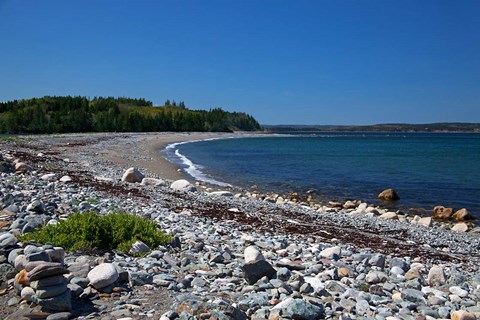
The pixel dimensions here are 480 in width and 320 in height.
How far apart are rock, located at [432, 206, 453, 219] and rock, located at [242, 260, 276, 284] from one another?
14.4 metres

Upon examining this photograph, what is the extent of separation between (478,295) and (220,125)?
163 metres

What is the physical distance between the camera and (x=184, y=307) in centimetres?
433

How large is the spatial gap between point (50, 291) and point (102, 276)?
723 millimetres

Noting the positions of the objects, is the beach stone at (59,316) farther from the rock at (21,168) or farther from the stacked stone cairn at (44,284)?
the rock at (21,168)

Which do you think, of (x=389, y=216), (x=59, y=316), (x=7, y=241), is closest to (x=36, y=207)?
(x=7, y=241)

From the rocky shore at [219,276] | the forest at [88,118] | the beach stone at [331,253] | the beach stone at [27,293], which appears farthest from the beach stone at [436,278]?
the forest at [88,118]

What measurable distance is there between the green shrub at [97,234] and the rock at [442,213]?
47.7 ft

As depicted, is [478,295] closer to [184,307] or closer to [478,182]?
[184,307]

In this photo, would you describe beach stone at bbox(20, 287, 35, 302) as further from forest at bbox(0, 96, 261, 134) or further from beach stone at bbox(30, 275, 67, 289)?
forest at bbox(0, 96, 261, 134)

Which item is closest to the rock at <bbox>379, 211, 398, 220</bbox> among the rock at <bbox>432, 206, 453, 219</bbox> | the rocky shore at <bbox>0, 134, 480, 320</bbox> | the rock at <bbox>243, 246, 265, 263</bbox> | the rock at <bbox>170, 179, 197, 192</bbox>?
the rock at <bbox>432, 206, 453, 219</bbox>

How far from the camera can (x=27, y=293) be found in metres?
4.32

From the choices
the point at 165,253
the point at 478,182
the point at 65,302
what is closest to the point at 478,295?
the point at 165,253

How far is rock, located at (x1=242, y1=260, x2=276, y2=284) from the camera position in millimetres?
5461

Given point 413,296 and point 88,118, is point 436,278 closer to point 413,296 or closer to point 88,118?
point 413,296
